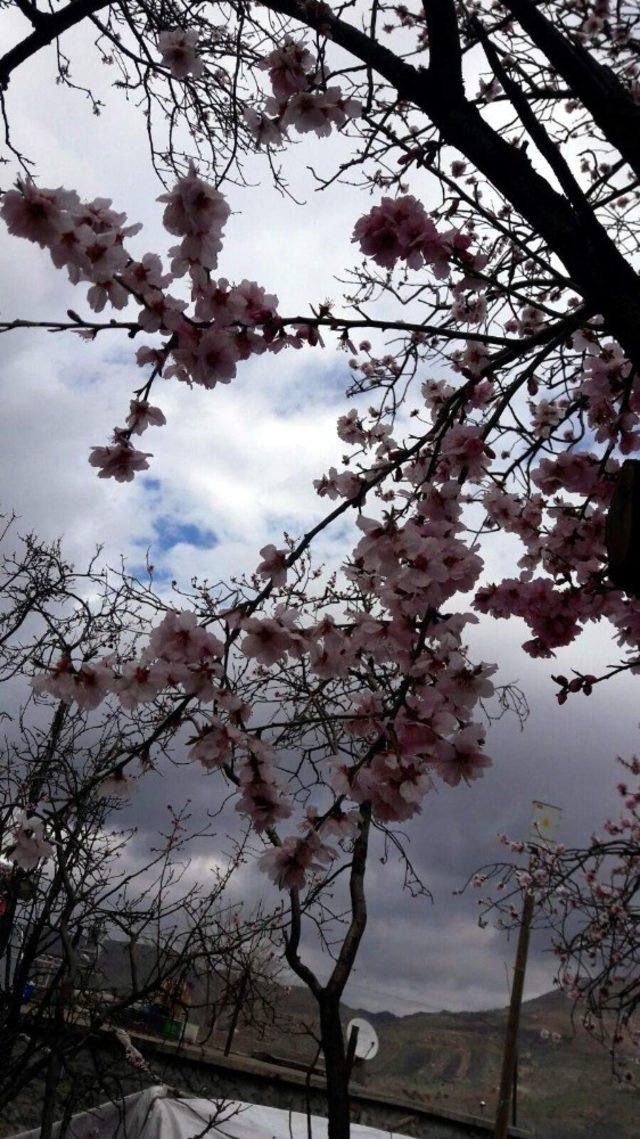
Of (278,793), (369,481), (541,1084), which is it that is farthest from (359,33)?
(541,1084)

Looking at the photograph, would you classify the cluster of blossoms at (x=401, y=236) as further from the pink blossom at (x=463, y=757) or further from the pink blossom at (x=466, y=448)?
the pink blossom at (x=463, y=757)

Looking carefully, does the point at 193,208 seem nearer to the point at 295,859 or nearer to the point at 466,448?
the point at 466,448

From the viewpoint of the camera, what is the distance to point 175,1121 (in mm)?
4695

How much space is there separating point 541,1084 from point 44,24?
94324mm

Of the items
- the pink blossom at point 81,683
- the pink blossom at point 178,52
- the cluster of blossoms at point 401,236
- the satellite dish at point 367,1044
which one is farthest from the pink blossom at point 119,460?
the satellite dish at point 367,1044

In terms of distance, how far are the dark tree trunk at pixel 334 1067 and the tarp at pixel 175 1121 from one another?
1.58 ft

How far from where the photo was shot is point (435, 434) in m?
Result: 2.51

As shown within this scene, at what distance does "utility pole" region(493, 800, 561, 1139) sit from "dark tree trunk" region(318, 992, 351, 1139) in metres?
3.53

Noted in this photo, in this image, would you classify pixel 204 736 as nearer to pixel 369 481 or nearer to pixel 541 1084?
pixel 369 481

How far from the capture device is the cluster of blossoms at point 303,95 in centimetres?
246

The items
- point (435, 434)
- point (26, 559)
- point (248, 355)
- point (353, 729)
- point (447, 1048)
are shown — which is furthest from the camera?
point (447, 1048)

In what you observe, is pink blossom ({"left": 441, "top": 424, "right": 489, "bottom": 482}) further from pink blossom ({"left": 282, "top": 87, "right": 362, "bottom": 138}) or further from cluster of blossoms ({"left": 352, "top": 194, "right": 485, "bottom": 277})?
pink blossom ({"left": 282, "top": 87, "right": 362, "bottom": 138})

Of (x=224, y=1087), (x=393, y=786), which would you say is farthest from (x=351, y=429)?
(x=224, y=1087)

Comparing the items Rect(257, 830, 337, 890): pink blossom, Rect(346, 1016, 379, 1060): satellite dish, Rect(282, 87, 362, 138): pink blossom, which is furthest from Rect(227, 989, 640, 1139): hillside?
Rect(282, 87, 362, 138): pink blossom
